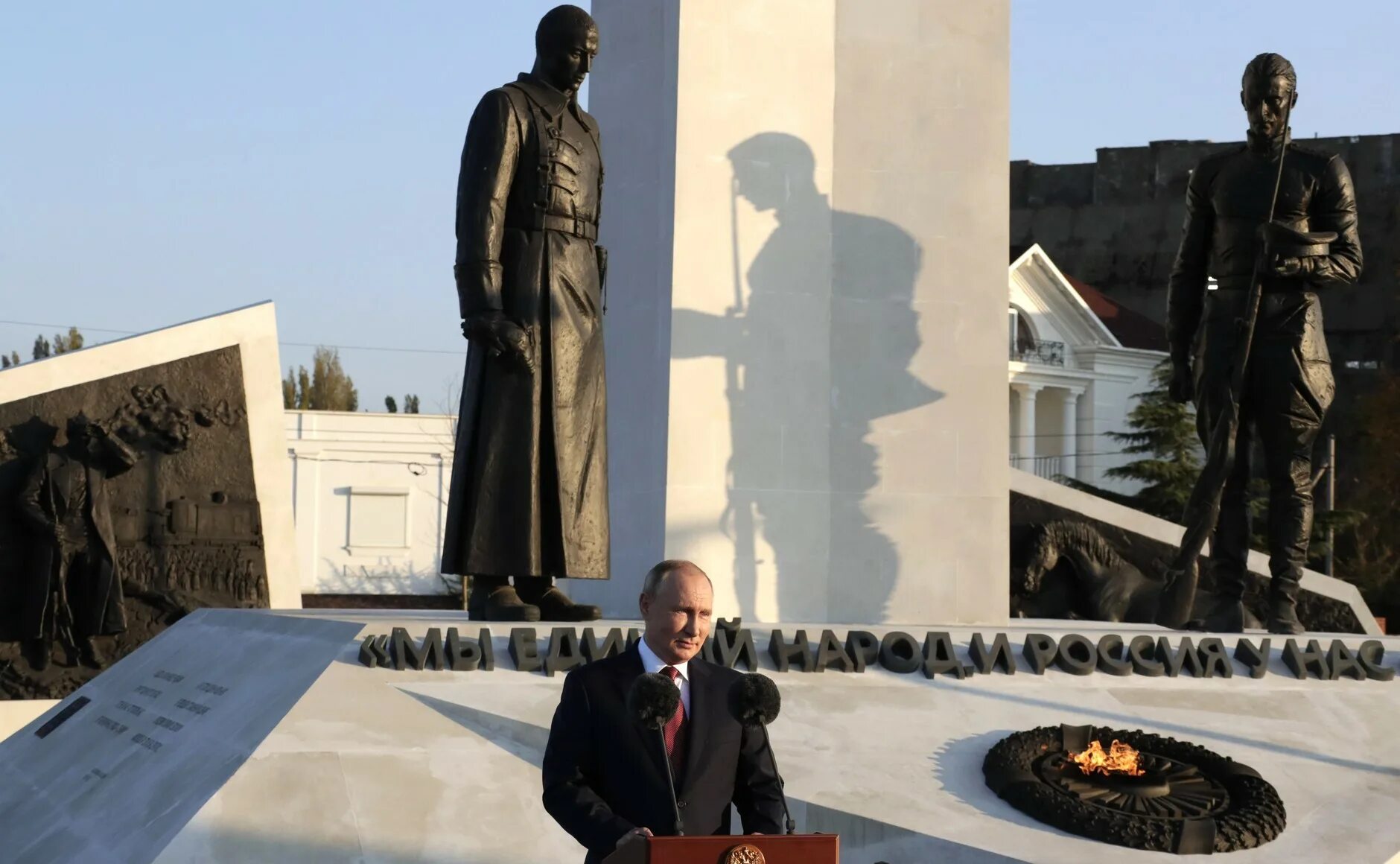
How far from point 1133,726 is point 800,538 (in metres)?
3.84

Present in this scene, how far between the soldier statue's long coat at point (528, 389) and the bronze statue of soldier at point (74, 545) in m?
8.69

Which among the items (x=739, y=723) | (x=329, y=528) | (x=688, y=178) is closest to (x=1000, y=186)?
(x=688, y=178)

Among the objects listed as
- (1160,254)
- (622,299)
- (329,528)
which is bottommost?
(329,528)

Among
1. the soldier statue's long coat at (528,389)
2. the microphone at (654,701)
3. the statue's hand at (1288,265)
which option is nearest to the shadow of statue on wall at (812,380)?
the statue's hand at (1288,265)

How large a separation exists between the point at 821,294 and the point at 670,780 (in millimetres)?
7402

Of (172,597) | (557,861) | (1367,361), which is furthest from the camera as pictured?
(1367,361)

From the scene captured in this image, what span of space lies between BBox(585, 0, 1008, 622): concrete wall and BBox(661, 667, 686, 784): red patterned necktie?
665cm

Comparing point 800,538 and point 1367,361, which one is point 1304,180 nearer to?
point 800,538

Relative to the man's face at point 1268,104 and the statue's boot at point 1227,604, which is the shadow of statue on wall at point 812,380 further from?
the man's face at point 1268,104

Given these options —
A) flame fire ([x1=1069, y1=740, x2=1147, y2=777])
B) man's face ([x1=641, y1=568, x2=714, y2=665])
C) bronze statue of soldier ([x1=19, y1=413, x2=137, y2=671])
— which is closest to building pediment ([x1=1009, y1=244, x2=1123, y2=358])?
bronze statue of soldier ([x1=19, y1=413, x2=137, y2=671])

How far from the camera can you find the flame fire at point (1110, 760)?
6.80 m

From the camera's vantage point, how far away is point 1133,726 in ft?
24.4

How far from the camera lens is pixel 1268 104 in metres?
9.51

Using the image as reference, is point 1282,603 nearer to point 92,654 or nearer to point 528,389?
point 528,389
